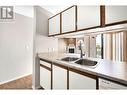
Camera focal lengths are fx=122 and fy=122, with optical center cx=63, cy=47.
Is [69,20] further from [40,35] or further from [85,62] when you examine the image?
[40,35]

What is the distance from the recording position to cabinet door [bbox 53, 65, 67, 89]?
202cm

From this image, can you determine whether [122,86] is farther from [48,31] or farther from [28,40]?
[28,40]

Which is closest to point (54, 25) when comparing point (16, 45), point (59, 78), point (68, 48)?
point (68, 48)

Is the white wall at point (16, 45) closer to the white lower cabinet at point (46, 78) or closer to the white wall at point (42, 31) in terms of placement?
the white wall at point (42, 31)

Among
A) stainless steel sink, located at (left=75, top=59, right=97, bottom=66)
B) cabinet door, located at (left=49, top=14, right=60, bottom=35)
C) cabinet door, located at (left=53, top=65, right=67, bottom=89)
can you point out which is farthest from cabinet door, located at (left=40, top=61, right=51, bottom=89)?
cabinet door, located at (left=49, top=14, right=60, bottom=35)

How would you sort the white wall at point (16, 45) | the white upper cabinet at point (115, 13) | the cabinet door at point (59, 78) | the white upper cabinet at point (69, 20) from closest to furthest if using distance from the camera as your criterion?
1. the white upper cabinet at point (115, 13)
2. the cabinet door at point (59, 78)
3. the white upper cabinet at point (69, 20)
4. the white wall at point (16, 45)

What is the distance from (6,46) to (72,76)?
2.49 m

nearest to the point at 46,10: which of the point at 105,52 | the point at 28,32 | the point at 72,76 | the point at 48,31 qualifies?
the point at 48,31

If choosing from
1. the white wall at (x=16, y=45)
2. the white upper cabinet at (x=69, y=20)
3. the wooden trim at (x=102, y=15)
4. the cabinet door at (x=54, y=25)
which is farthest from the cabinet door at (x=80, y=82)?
the white wall at (x=16, y=45)

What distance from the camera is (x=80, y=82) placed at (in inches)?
63.9

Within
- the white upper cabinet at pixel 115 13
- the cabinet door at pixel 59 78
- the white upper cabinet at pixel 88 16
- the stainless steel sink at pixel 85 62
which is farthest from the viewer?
the stainless steel sink at pixel 85 62

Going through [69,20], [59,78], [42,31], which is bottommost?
[59,78]

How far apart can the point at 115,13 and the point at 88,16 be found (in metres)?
0.50

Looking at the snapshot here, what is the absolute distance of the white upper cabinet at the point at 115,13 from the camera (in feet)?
4.65
